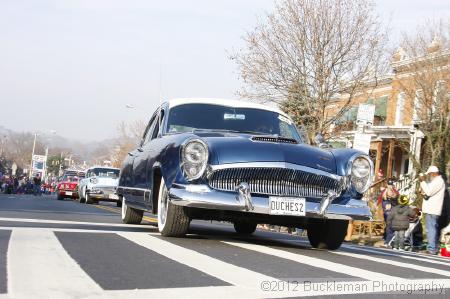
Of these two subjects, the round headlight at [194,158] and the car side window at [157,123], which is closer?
the round headlight at [194,158]

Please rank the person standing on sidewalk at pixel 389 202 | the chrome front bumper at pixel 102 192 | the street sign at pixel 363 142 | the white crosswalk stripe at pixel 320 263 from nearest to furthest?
1. the white crosswalk stripe at pixel 320 263
2. the person standing on sidewalk at pixel 389 202
3. the street sign at pixel 363 142
4. the chrome front bumper at pixel 102 192

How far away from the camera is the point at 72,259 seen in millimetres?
4730

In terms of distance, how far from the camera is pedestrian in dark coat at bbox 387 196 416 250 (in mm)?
12566

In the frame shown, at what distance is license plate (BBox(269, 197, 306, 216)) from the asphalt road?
387mm

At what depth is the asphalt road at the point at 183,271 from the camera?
373 cm

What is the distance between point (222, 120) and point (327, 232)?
1907 mm

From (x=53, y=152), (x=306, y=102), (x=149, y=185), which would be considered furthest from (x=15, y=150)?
(x=149, y=185)

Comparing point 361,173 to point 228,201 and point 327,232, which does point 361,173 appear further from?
point 228,201

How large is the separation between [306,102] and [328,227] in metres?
18.7

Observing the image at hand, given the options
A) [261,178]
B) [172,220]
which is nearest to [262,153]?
[261,178]

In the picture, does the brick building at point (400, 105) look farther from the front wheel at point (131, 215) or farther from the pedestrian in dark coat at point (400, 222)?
the front wheel at point (131, 215)

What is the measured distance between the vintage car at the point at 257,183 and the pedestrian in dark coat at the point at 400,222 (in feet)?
18.0

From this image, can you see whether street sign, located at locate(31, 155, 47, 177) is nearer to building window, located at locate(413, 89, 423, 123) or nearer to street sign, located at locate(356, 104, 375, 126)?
building window, located at locate(413, 89, 423, 123)

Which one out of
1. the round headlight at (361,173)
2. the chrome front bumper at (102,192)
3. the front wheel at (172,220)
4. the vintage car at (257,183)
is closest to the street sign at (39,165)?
the chrome front bumper at (102,192)
